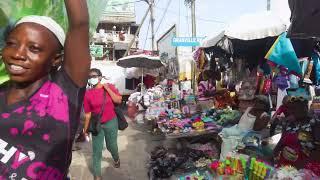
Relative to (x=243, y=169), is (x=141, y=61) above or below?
above

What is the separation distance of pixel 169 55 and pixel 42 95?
12.5m

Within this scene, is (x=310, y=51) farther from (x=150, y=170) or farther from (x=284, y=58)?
(x=150, y=170)

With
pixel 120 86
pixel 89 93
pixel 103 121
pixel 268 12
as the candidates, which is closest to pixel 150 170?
pixel 103 121

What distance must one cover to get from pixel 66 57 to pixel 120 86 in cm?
1481

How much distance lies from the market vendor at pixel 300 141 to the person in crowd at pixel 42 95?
10.1 ft

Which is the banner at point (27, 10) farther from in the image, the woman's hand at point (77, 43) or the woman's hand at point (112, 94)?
the woman's hand at point (112, 94)

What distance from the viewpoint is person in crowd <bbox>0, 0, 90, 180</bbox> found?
48.6 inches

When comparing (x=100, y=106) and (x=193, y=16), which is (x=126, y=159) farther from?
(x=193, y=16)

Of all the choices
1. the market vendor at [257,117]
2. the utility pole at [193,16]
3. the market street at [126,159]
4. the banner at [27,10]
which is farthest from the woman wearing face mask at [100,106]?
the utility pole at [193,16]

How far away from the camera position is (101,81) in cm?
549

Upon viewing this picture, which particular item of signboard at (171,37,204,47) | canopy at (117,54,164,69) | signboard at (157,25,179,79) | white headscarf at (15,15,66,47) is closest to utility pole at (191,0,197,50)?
signboard at (157,25,179,79)

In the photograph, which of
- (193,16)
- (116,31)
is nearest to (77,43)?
(193,16)

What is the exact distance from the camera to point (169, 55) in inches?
542

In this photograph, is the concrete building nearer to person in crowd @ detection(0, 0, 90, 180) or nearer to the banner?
the banner
